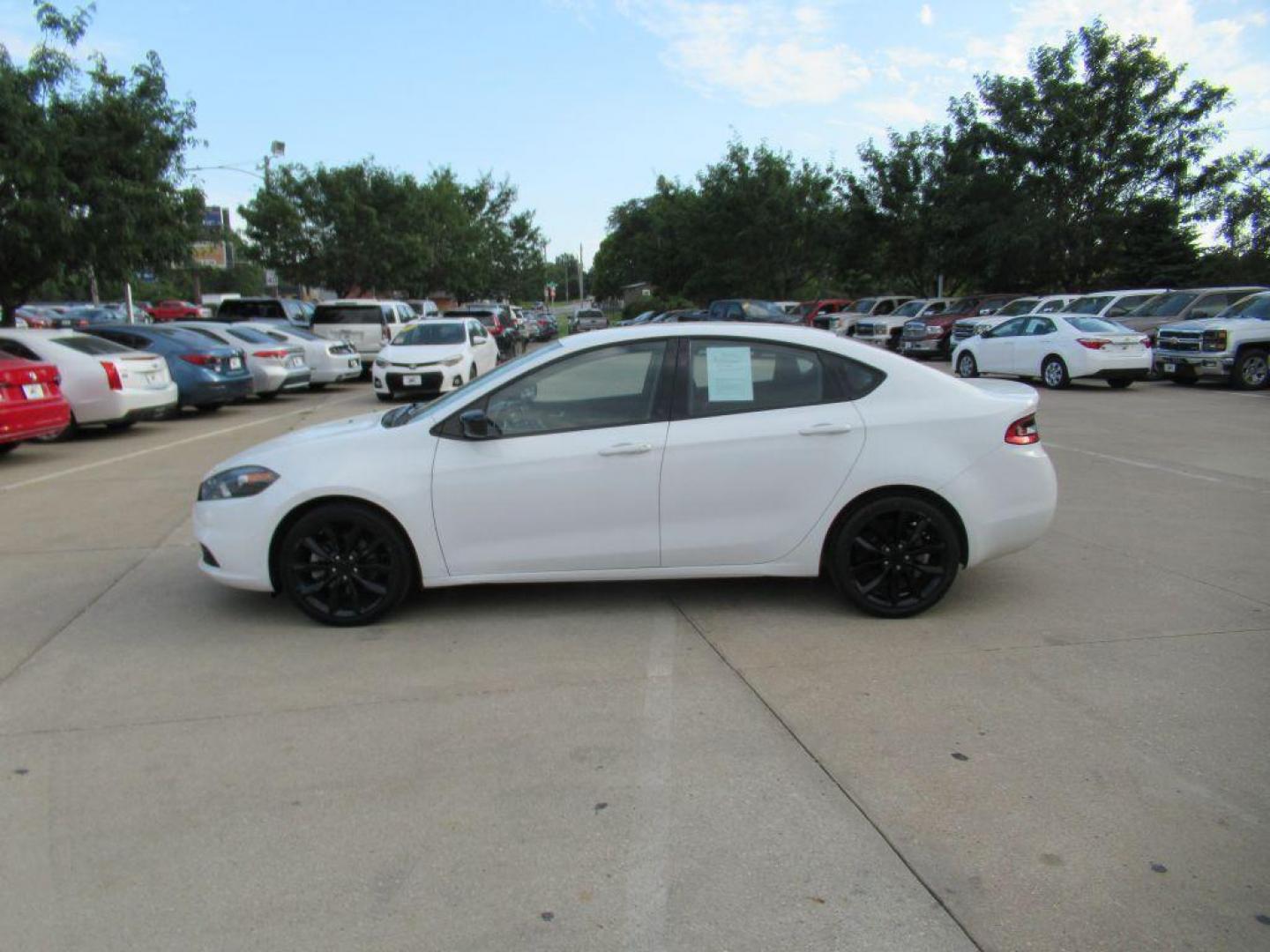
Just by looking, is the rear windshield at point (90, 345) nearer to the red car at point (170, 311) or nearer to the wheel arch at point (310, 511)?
the wheel arch at point (310, 511)

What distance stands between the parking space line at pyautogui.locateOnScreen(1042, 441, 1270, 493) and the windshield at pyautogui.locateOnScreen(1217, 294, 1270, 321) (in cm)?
1027

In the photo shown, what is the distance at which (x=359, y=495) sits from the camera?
504cm

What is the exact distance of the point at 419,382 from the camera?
17.4m

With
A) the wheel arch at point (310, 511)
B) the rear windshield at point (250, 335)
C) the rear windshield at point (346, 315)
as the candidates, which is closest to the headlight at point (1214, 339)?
the rear windshield at point (346, 315)

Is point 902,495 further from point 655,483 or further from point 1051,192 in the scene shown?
point 1051,192

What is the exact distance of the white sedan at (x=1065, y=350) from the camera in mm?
18438

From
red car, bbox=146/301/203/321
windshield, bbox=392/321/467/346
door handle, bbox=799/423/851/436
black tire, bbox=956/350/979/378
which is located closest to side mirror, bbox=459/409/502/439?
door handle, bbox=799/423/851/436

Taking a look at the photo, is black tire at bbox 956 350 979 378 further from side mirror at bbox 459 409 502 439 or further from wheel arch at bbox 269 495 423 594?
wheel arch at bbox 269 495 423 594

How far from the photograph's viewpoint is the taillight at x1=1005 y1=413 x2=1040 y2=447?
5234 mm

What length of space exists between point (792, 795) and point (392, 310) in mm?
21838

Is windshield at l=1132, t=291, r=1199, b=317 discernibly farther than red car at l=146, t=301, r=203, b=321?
No

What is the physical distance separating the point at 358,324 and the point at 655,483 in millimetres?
19183

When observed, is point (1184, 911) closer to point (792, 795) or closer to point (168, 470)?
point (792, 795)

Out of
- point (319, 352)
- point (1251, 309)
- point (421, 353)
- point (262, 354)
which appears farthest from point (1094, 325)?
point (262, 354)
